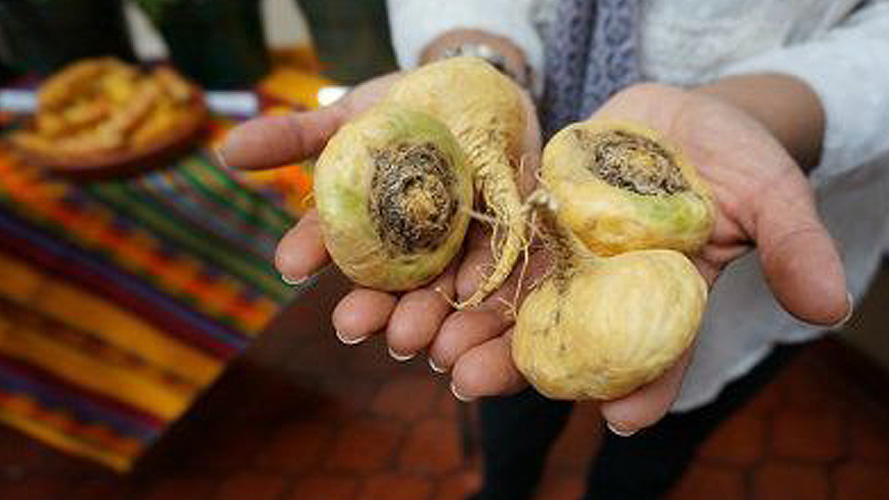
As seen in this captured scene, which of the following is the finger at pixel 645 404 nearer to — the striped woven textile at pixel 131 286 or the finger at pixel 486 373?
the finger at pixel 486 373

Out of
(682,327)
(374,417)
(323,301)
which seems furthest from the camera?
(323,301)

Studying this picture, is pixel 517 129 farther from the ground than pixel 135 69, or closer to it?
farther from the ground

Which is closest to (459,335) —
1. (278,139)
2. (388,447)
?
(278,139)

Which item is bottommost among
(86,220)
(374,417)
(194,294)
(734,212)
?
(374,417)

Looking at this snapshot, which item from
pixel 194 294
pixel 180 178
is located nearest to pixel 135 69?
pixel 180 178

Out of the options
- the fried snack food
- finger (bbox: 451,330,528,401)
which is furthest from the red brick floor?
finger (bbox: 451,330,528,401)

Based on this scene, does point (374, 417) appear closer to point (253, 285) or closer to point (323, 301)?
point (323, 301)

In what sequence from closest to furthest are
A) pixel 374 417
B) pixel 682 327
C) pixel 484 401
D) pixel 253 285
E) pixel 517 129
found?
pixel 682 327 < pixel 517 129 < pixel 484 401 < pixel 253 285 < pixel 374 417

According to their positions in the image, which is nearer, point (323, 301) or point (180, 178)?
point (180, 178)
